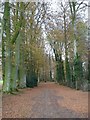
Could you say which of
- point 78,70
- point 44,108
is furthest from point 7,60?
point 78,70

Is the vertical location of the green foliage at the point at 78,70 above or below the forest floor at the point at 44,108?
above

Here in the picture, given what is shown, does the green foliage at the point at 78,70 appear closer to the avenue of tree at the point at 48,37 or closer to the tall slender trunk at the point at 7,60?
the avenue of tree at the point at 48,37

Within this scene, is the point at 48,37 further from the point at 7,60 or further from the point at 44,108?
the point at 44,108

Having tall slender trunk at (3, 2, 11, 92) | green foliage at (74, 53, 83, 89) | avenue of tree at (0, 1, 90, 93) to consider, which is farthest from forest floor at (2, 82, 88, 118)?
green foliage at (74, 53, 83, 89)

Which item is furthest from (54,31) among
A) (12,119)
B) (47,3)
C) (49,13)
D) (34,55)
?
(12,119)

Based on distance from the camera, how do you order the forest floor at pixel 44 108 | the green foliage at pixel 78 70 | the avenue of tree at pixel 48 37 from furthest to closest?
the green foliage at pixel 78 70 < the avenue of tree at pixel 48 37 < the forest floor at pixel 44 108

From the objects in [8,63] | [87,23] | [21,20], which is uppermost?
[87,23]

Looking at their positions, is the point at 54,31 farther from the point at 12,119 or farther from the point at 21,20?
the point at 12,119

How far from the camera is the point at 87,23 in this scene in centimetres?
3231

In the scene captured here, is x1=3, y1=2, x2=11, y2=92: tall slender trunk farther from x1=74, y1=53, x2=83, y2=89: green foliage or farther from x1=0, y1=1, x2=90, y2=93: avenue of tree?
x1=74, y1=53, x2=83, y2=89: green foliage

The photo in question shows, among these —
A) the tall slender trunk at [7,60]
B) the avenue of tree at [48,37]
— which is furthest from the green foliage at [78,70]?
the tall slender trunk at [7,60]

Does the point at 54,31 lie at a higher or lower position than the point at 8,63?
higher

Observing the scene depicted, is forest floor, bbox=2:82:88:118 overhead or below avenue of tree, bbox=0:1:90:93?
below

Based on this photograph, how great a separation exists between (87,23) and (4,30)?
47.4 ft
